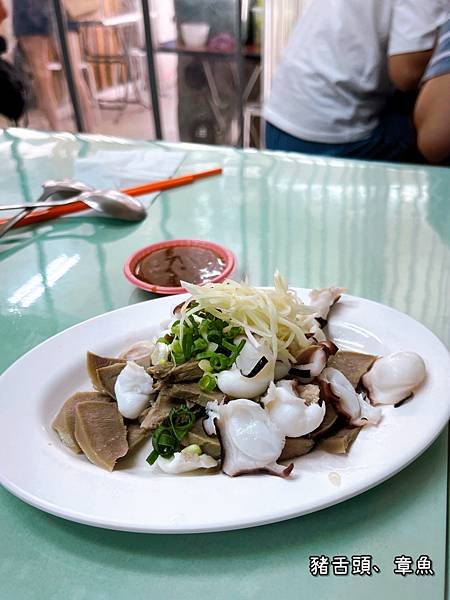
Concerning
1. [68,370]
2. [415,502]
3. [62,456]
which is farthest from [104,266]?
[415,502]

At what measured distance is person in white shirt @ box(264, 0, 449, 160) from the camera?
1.80 metres

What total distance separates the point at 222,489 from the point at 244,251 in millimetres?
719

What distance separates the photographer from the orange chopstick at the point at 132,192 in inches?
58.0

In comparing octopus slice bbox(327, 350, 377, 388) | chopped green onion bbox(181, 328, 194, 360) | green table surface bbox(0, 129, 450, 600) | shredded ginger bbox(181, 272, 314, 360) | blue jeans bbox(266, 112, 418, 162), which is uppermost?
shredded ginger bbox(181, 272, 314, 360)

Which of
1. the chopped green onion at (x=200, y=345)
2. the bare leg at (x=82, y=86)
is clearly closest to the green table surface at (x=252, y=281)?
the chopped green onion at (x=200, y=345)

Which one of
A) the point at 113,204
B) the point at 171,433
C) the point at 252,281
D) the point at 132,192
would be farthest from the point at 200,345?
the point at 132,192

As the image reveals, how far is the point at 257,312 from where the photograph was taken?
2.62ft

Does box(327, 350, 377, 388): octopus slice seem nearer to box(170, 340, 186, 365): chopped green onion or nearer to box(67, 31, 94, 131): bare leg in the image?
box(170, 340, 186, 365): chopped green onion

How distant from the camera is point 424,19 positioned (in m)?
1.73


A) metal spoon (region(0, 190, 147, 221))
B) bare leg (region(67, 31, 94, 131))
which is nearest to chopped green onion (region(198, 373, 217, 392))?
metal spoon (region(0, 190, 147, 221))

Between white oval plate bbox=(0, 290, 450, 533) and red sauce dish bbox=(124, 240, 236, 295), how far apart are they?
0.94 ft

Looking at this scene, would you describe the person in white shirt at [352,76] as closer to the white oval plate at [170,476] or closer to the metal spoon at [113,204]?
the metal spoon at [113,204]

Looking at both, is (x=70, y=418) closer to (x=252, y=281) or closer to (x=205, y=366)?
(x=205, y=366)

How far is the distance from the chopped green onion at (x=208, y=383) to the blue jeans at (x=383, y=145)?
157cm
